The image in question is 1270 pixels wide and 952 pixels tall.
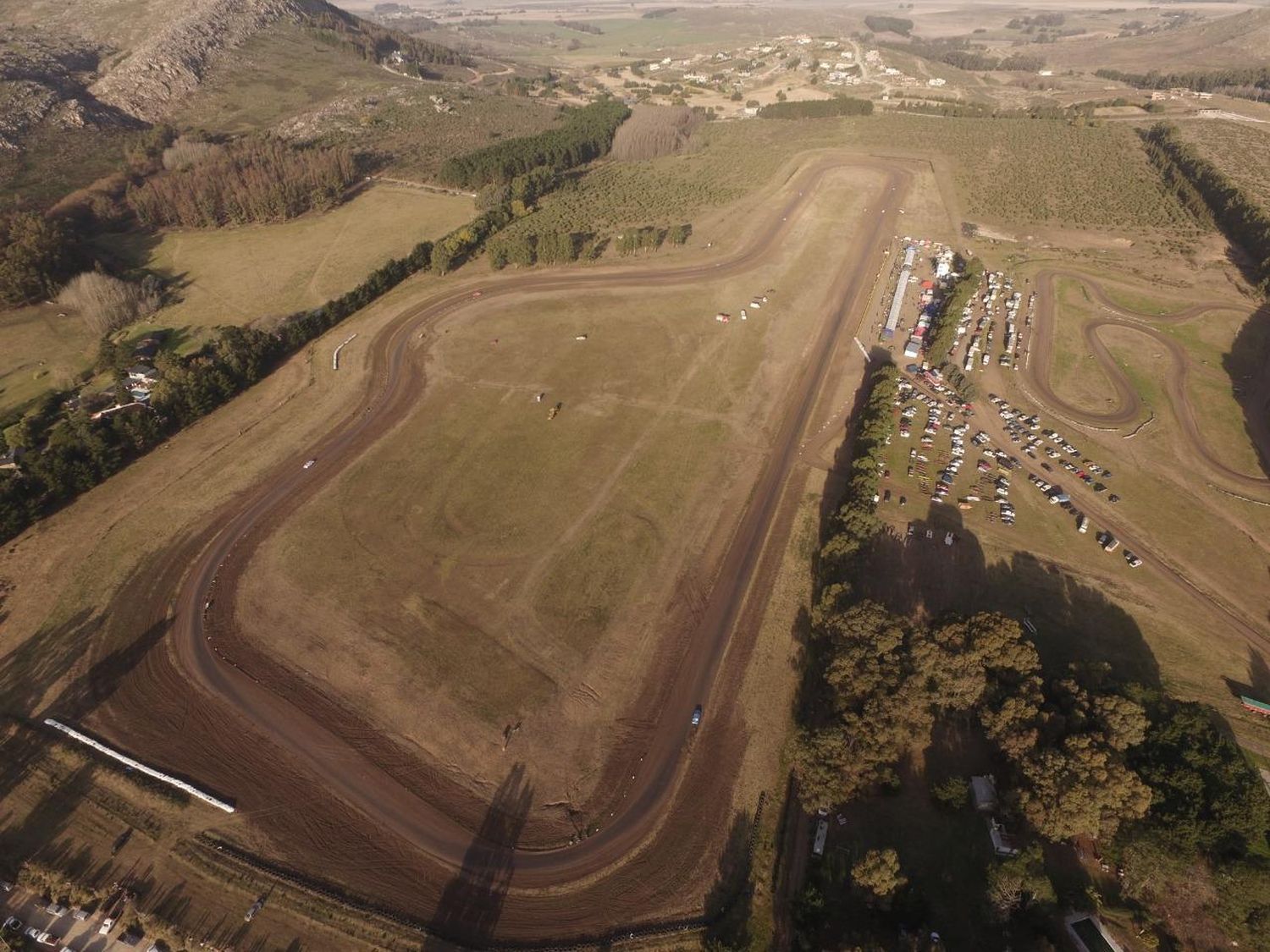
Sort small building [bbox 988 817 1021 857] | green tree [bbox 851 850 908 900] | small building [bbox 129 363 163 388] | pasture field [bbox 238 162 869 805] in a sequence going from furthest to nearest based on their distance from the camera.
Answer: small building [bbox 129 363 163 388]
pasture field [bbox 238 162 869 805]
small building [bbox 988 817 1021 857]
green tree [bbox 851 850 908 900]

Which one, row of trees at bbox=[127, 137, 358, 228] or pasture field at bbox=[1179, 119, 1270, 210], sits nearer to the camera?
row of trees at bbox=[127, 137, 358, 228]

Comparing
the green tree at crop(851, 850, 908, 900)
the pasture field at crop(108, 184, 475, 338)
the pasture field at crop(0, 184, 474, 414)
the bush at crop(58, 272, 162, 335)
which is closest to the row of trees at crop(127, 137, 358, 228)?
the pasture field at crop(108, 184, 475, 338)

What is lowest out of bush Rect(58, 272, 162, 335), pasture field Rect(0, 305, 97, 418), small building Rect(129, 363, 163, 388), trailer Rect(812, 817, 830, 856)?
trailer Rect(812, 817, 830, 856)

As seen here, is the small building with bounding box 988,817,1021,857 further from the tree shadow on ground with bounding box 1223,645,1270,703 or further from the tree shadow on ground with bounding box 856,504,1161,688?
the tree shadow on ground with bounding box 1223,645,1270,703

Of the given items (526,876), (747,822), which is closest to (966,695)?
(747,822)

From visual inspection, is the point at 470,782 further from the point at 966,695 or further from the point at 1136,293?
the point at 1136,293
